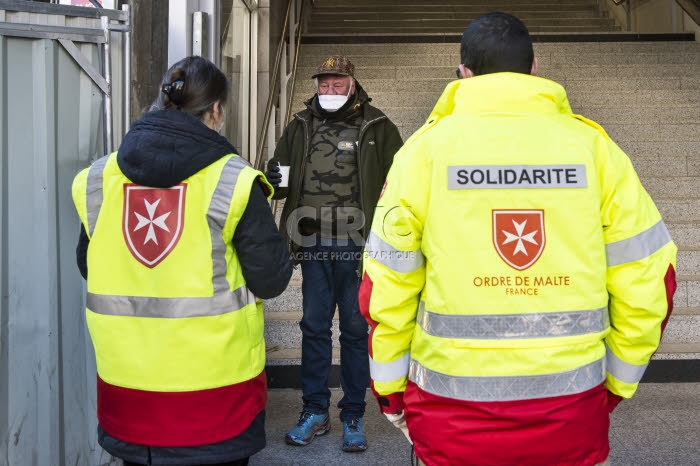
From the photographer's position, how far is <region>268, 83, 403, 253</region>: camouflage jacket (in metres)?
3.57

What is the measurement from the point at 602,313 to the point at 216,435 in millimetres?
1039

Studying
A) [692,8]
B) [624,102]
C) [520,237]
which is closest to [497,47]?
[520,237]

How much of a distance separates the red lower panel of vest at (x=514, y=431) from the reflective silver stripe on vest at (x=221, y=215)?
0.65 meters

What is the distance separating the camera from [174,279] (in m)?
2.00

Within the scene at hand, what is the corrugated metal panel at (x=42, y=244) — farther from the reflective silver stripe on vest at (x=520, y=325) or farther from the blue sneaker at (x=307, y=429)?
the reflective silver stripe on vest at (x=520, y=325)

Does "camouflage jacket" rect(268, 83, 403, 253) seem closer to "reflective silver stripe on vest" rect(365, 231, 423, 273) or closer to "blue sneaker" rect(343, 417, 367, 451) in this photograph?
"blue sneaker" rect(343, 417, 367, 451)

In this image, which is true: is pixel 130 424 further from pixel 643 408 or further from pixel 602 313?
pixel 643 408

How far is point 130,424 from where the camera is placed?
204cm

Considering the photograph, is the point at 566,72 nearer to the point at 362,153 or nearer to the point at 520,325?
the point at 362,153

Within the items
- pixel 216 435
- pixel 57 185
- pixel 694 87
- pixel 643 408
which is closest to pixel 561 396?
pixel 216 435

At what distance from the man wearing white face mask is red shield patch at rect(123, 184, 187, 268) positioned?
155 centimetres

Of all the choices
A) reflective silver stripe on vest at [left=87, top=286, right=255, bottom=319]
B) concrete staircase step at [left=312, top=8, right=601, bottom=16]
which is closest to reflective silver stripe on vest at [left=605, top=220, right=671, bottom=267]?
reflective silver stripe on vest at [left=87, top=286, right=255, bottom=319]

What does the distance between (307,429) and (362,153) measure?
4.32ft

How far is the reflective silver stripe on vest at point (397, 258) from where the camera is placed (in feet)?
5.84
